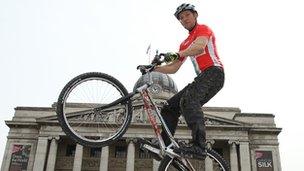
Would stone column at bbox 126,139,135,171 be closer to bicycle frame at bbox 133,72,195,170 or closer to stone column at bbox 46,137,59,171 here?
stone column at bbox 46,137,59,171

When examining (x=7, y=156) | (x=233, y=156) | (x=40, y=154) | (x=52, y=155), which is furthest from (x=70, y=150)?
(x=233, y=156)

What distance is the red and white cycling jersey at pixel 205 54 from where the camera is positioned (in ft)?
17.5

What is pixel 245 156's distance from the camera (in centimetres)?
4622

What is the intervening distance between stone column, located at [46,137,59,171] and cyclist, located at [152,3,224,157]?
137 ft

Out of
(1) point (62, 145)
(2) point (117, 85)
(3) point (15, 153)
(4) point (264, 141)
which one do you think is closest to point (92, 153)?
(1) point (62, 145)

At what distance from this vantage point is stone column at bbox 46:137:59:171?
4516 centimetres

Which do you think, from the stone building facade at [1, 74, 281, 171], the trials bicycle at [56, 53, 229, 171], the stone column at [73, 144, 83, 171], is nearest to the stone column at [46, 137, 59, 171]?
the stone building facade at [1, 74, 281, 171]

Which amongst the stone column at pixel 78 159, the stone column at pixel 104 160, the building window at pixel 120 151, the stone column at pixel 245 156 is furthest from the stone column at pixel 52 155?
the stone column at pixel 245 156

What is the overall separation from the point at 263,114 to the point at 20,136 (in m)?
29.4

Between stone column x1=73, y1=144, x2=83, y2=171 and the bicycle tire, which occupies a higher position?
stone column x1=73, y1=144, x2=83, y2=171

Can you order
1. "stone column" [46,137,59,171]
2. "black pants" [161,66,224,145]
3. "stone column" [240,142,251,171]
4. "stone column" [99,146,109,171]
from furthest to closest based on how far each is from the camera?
"stone column" [240,142,251,171] < "stone column" [46,137,59,171] < "stone column" [99,146,109,171] < "black pants" [161,66,224,145]

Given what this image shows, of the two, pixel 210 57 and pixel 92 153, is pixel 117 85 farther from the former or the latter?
pixel 92 153

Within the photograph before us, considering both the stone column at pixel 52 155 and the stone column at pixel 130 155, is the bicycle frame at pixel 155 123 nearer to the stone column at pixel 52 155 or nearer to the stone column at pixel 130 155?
the stone column at pixel 130 155

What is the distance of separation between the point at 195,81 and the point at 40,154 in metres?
43.3
